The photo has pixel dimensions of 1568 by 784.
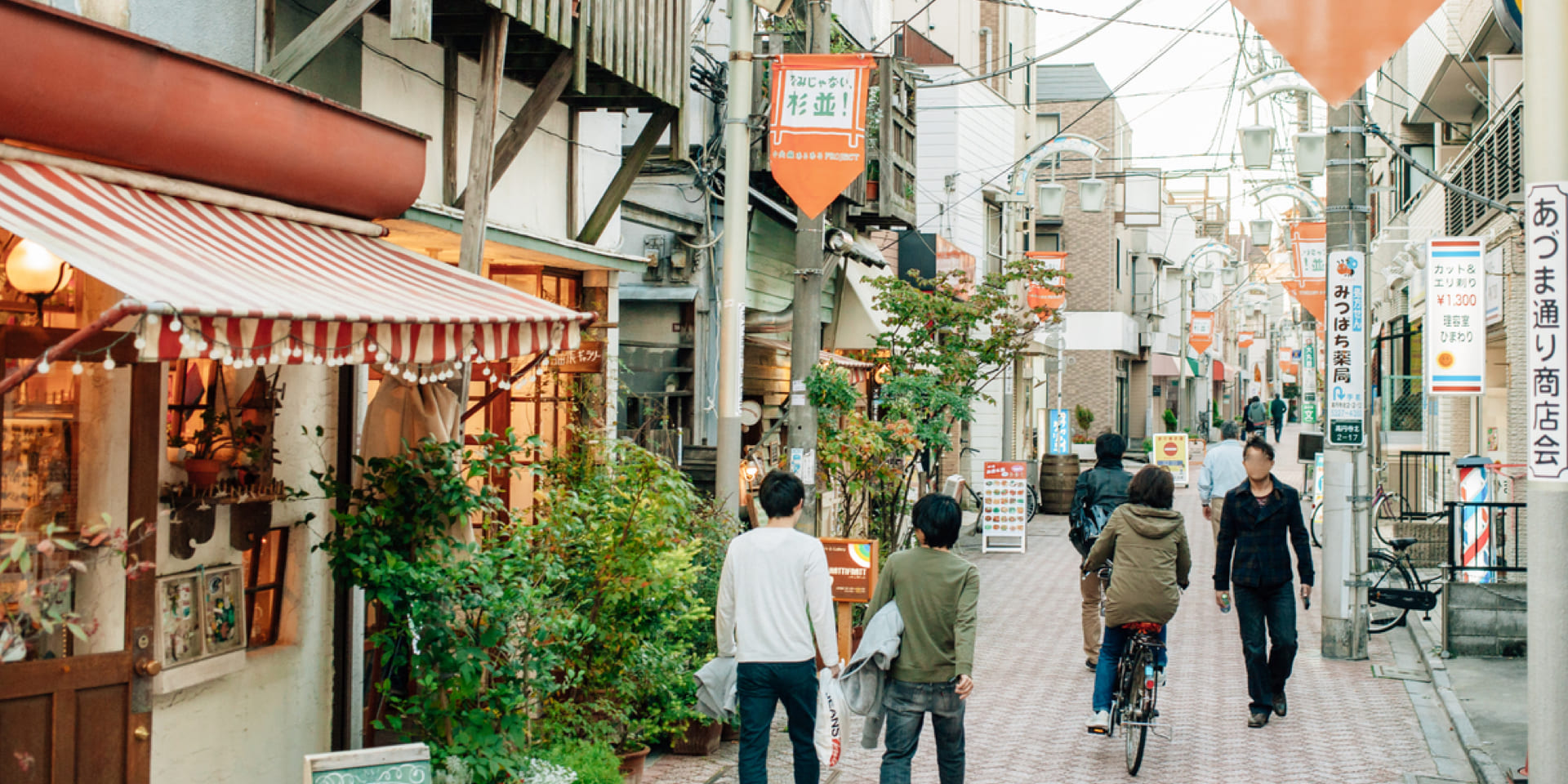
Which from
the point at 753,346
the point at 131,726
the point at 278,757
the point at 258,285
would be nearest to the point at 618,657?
the point at 278,757

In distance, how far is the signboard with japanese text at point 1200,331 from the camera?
48.0 metres

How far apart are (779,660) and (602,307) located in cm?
570

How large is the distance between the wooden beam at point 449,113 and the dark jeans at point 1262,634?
6357mm

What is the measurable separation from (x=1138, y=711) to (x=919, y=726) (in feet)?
7.57

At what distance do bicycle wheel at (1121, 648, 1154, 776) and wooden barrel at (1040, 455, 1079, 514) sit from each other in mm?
17581

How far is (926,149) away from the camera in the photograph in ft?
87.3

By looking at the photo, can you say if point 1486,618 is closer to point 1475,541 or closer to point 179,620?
point 1475,541

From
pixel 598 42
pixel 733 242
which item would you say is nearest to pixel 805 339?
pixel 733 242

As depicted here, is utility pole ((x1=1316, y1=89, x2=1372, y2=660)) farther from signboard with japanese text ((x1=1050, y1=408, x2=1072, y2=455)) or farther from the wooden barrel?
signboard with japanese text ((x1=1050, y1=408, x2=1072, y2=455))

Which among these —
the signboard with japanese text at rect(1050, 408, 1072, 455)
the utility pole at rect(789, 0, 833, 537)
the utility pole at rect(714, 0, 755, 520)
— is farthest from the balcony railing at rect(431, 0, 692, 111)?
the signboard with japanese text at rect(1050, 408, 1072, 455)

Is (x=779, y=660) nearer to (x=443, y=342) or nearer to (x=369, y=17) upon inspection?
(x=443, y=342)

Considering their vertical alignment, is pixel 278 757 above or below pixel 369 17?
below

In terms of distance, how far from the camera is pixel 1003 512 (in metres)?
20.0

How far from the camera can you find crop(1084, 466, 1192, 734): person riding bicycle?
8.41 metres
